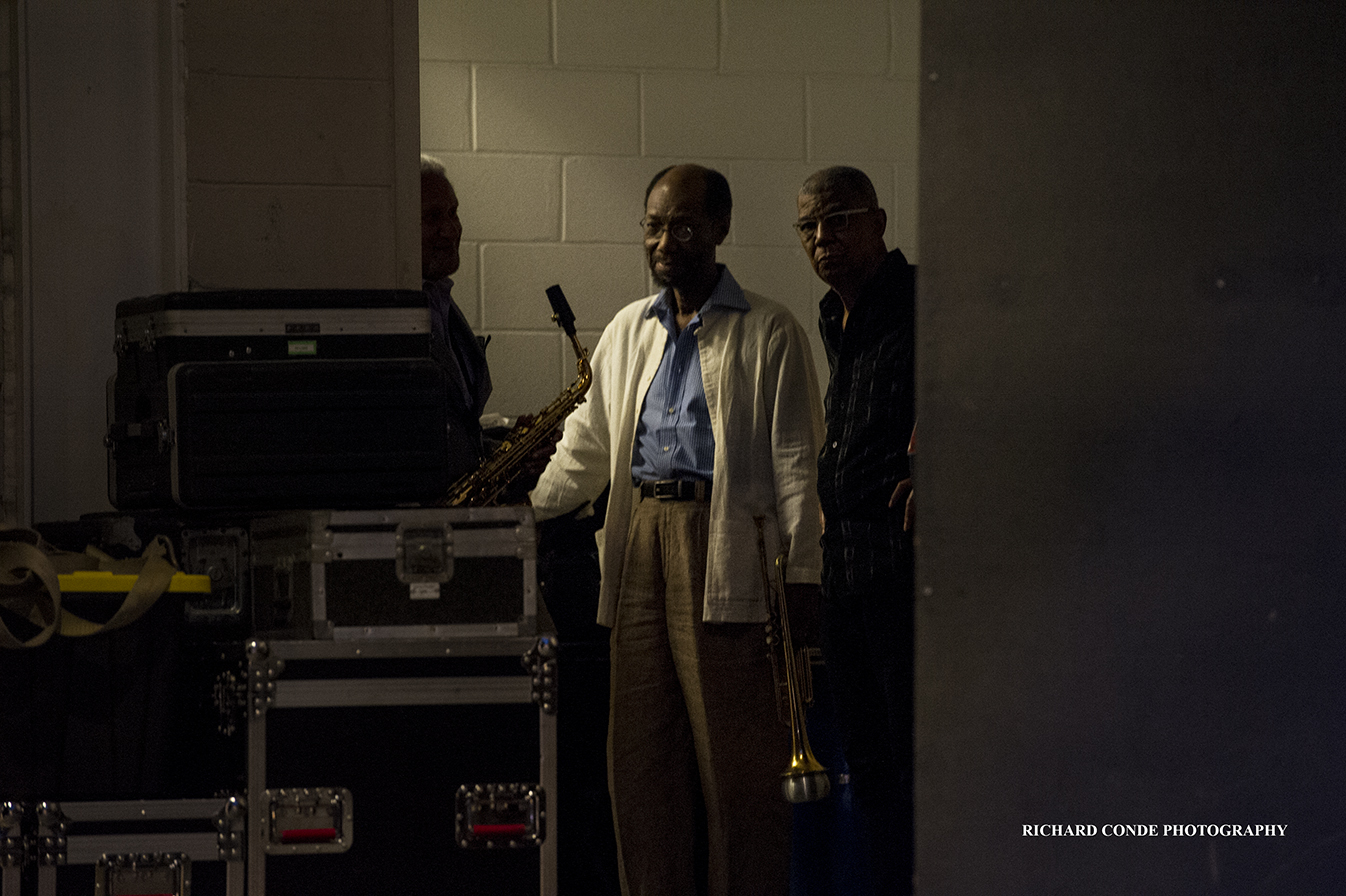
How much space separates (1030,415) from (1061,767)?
40cm

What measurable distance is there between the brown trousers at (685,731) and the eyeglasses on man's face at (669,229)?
576 mm

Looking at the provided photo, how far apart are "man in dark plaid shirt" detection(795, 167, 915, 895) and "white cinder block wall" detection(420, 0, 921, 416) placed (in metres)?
1.04

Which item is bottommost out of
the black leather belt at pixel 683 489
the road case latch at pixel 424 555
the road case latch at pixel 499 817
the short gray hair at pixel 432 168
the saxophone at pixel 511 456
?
the road case latch at pixel 499 817

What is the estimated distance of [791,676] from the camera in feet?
8.81

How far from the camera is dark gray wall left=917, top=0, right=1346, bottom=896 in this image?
155 centimetres

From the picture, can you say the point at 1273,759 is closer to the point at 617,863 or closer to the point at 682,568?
the point at 682,568

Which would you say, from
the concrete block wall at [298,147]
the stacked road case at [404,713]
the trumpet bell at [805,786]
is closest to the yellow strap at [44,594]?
the stacked road case at [404,713]

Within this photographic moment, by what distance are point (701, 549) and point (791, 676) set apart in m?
0.31

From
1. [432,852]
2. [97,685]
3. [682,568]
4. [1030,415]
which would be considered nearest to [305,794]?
[432,852]

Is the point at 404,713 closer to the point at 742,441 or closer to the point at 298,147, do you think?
the point at 742,441

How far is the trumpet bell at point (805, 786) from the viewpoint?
2.54 meters

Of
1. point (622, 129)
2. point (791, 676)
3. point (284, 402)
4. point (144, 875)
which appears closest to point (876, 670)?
point (791, 676)

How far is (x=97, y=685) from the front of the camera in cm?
197

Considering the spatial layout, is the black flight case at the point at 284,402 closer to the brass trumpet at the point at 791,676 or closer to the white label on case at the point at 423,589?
the white label on case at the point at 423,589
